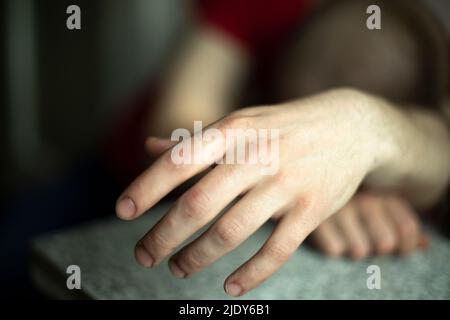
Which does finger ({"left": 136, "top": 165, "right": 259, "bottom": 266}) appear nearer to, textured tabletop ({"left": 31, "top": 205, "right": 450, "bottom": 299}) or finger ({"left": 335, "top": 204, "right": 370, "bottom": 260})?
textured tabletop ({"left": 31, "top": 205, "right": 450, "bottom": 299})

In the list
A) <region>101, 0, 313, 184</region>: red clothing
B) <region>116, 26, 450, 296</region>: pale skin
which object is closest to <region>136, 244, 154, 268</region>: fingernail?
<region>116, 26, 450, 296</region>: pale skin

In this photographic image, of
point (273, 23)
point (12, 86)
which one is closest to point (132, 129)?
point (273, 23)

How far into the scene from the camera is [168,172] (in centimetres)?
42

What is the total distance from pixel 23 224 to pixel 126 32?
4.72 feet

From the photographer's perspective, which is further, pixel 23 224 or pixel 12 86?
pixel 12 86

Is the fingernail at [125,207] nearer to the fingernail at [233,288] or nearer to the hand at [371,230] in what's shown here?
the fingernail at [233,288]

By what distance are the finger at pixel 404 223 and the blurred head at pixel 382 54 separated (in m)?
0.15

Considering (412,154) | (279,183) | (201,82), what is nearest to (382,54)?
(412,154)

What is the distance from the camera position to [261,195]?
0.43 m

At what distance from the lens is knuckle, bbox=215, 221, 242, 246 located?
16.9 inches

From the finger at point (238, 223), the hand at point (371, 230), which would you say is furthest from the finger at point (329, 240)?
the finger at point (238, 223)

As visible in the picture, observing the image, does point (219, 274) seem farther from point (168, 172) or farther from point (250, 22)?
point (250, 22)

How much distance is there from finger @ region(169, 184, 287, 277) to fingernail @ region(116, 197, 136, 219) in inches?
2.5
